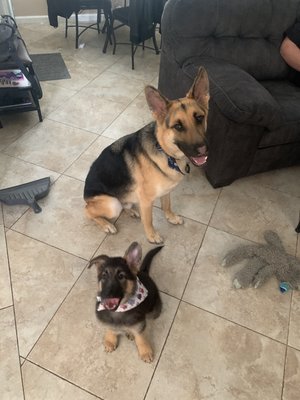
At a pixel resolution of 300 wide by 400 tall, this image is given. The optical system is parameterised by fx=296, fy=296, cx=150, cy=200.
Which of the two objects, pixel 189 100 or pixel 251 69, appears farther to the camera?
pixel 251 69

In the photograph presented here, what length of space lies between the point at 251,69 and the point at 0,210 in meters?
2.58

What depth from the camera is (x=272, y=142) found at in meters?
2.45

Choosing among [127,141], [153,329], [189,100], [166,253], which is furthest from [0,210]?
[189,100]

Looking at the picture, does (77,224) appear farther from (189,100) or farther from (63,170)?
(189,100)

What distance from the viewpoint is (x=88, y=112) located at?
135 inches

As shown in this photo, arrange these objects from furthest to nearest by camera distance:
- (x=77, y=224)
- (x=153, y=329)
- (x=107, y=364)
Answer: (x=77, y=224) → (x=153, y=329) → (x=107, y=364)

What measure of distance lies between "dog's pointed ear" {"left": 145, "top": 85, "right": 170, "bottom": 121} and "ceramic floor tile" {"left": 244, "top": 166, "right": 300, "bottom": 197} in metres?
1.43

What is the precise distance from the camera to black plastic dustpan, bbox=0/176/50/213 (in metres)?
2.37

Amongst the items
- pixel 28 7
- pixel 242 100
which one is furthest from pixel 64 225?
pixel 28 7

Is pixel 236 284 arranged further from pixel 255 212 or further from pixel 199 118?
pixel 199 118

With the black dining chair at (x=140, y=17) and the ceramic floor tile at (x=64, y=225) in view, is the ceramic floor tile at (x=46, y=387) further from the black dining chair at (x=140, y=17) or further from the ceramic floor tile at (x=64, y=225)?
the black dining chair at (x=140, y=17)

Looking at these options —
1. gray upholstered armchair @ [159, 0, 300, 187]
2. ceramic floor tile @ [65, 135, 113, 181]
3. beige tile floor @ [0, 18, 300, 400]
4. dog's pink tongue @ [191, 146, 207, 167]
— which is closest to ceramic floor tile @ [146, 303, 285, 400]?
beige tile floor @ [0, 18, 300, 400]

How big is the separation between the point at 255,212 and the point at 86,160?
1.62 m

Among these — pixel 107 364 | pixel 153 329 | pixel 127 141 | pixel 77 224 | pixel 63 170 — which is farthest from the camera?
pixel 63 170
